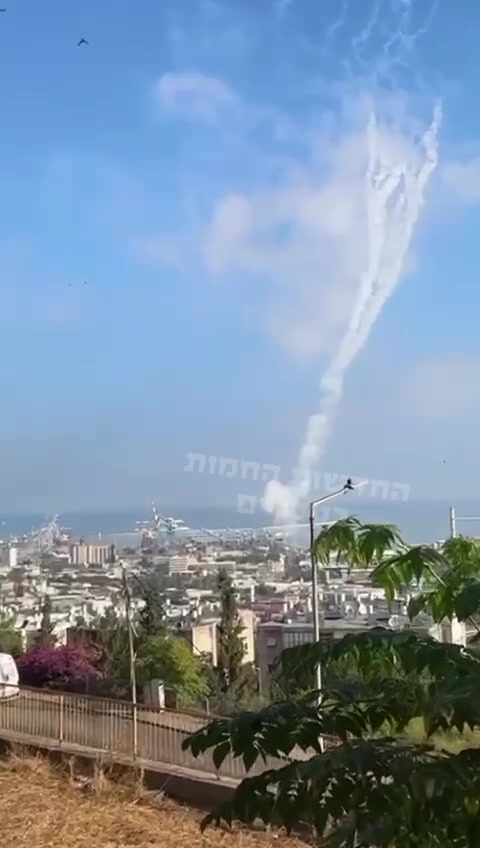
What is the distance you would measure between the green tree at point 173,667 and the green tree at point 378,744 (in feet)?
34.9

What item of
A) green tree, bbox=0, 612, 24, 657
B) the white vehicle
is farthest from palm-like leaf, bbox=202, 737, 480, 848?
green tree, bbox=0, 612, 24, 657

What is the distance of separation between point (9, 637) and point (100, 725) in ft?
29.3

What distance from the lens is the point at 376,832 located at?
1394 millimetres

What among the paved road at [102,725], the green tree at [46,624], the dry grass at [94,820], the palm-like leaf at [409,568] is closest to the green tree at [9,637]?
the green tree at [46,624]

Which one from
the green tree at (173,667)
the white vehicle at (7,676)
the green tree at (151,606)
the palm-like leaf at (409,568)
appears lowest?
the green tree at (173,667)

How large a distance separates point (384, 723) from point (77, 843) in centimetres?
412

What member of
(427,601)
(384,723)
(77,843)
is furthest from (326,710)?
(77,843)

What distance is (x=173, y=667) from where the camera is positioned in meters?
12.9

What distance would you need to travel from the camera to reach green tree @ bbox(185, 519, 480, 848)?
1.39m

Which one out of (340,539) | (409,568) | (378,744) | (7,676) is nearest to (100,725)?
(7,676)

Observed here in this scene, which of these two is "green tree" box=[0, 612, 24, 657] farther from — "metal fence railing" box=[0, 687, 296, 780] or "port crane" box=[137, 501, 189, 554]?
"metal fence railing" box=[0, 687, 296, 780]

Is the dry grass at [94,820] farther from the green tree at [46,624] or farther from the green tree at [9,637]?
the green tree at [46,624]

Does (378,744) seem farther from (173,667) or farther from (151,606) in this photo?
(151,606)

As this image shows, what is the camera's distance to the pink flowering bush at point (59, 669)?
487 inches
